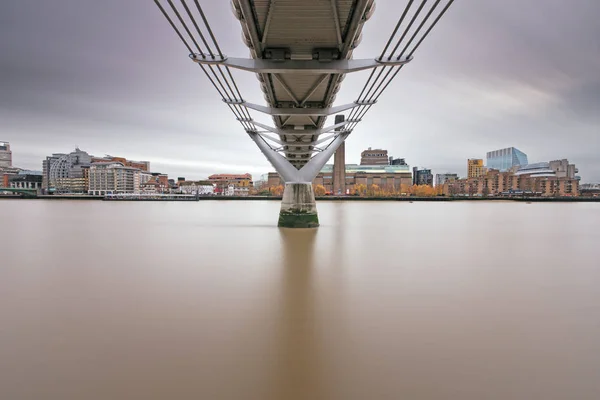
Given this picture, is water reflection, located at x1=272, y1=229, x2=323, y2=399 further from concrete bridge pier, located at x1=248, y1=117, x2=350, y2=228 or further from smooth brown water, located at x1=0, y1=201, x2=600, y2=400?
concrete bridge pier, located at x1=248, y1=117, x2=350, y2=228

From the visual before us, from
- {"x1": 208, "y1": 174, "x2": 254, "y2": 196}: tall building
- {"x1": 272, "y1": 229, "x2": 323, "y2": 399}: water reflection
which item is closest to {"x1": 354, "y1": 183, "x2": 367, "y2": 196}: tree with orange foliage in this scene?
{"x1": 208, "y1": 174, "x2": 254, "y2": 196}: tall building

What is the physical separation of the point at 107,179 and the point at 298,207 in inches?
5322

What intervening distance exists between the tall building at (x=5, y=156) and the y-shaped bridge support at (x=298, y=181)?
207670 mm

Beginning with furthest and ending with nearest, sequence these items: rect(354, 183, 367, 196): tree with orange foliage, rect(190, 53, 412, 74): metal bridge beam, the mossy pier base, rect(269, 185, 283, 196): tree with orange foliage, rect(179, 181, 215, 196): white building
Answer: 1. rect(179, 181, 215, 196): white building
2. rect(269, 185, 283, 196): tree with orange foliage
3. rect(354, 183, 367, 196): tree with orange foliage
4. the mossy pier base
5. rect(190, 53, 412, 74): metal bridge beam

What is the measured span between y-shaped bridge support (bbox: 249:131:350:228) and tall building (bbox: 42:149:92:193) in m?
150

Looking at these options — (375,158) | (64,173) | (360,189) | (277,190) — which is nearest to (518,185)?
(375,158)

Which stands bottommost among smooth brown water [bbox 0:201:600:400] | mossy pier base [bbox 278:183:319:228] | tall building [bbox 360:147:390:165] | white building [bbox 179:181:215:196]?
smooth brown water [bbox 0:201:600:400]

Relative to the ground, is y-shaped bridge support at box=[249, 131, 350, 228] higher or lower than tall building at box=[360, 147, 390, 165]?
lower

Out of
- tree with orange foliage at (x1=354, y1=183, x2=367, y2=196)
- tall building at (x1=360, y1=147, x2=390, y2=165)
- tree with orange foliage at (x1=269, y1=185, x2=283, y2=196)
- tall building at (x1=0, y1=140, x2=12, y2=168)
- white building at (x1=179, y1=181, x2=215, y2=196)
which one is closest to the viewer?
tree with orange foliage at (x1=354, y1=183, x2=367, y2=196)

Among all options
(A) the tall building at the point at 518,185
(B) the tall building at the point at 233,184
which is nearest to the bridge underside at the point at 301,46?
(B) the tall building at the point at 233,184

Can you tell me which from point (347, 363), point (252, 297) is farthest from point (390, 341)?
point (252, 297)

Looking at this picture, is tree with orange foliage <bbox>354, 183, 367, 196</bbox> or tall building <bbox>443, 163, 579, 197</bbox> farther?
tall building <bbox>443, 163, 579, 197</bbox>

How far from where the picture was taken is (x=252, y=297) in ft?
29.5

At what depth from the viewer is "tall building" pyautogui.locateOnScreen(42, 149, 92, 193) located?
489 ft
